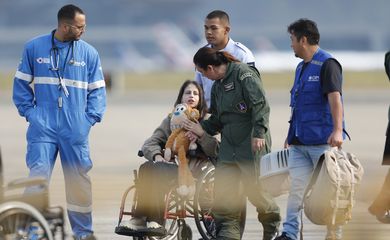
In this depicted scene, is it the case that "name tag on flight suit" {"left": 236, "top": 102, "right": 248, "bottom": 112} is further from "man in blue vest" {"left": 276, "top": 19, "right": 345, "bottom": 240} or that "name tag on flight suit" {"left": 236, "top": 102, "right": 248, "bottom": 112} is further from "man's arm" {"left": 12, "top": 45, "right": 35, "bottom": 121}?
"man's arm" {"left": 12, "top": 45, "right": 35, "bottom": 121}

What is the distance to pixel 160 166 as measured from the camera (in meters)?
7.62

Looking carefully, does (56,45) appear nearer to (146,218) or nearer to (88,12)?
(146,218)

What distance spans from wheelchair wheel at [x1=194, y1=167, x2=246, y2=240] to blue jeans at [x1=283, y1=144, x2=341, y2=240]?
0.46 metres

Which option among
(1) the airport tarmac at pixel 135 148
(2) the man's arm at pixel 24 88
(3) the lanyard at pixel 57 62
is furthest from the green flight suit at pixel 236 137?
(2) the man's arm at pixel 24 88

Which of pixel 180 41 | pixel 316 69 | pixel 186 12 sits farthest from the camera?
pixel 186 12

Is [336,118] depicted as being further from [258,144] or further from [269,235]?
[269,235]

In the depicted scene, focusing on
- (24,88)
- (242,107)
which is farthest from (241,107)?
(24,88)

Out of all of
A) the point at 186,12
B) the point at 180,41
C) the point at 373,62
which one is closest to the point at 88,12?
the point at 186,12

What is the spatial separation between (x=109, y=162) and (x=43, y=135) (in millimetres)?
8754

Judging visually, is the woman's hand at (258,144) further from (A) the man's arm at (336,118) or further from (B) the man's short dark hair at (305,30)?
(B) the man's short dark hair at (305,30)

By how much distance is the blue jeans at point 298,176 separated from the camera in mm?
7383

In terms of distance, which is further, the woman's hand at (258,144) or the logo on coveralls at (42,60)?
the logo on coveralls at (42,60)

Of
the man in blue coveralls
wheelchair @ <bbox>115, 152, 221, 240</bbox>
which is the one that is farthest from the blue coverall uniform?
wheelchair @ <bbox>115, 152, 221, 240</bbox>

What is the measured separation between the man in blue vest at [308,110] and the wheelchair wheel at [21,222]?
6.80 ft
